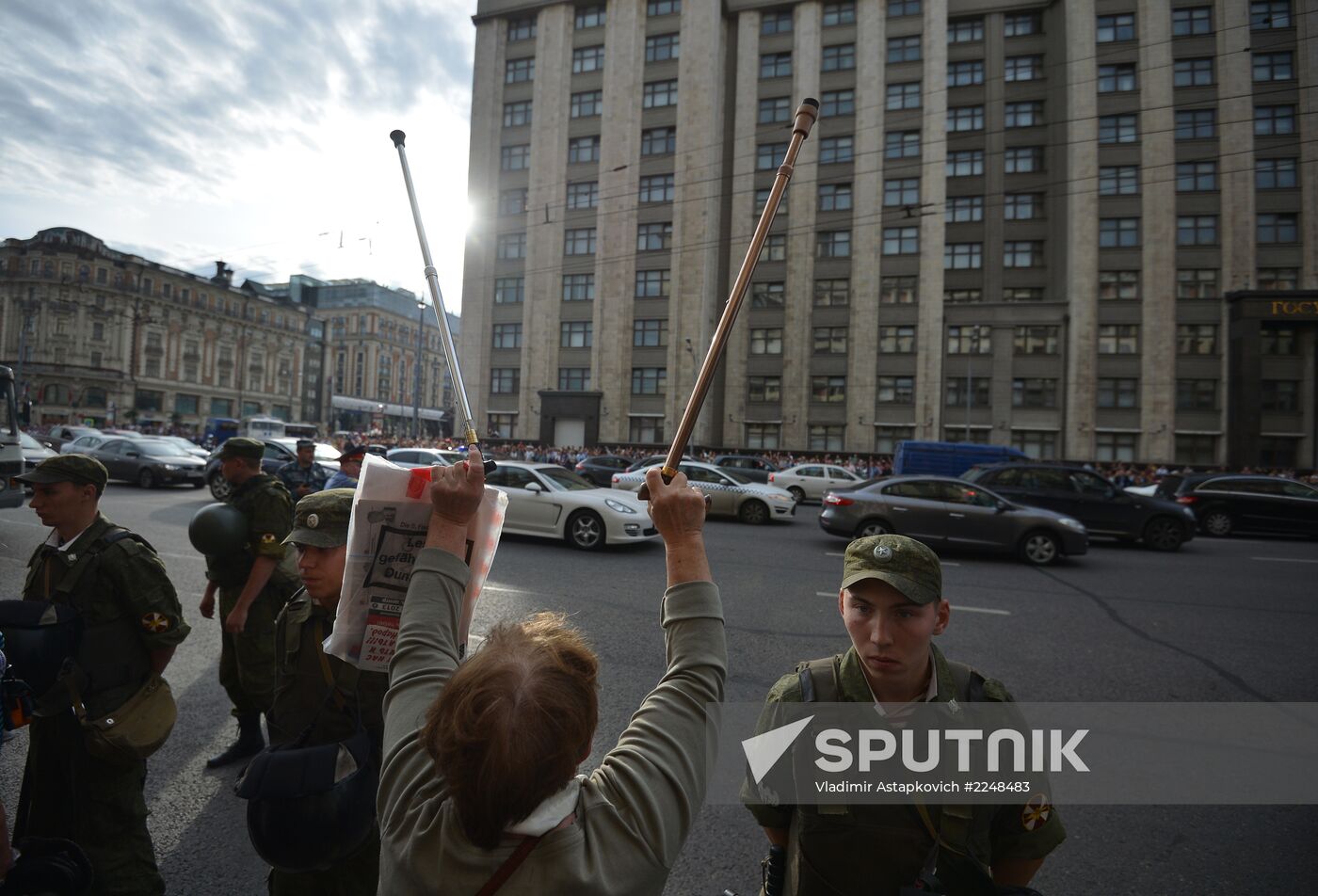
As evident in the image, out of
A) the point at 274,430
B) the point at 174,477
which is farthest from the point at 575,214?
the point at 174,477

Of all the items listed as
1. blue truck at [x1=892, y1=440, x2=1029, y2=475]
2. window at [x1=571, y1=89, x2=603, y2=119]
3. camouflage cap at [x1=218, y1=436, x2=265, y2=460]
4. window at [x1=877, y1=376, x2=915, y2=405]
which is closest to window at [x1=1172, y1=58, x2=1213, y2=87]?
window at [x1=877, y1=376, x2=915, y2=405]

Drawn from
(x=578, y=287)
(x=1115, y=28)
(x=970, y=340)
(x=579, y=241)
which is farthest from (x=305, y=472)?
(x=1115, y=28)

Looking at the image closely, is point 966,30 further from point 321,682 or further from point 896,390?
point 321,682

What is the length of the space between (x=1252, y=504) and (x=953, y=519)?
29.7 feet

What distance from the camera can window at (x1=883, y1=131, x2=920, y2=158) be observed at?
40125 millimetres

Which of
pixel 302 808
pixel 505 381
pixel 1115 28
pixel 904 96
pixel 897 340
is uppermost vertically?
pixel 1115 28

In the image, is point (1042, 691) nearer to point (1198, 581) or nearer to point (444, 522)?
point (444, 522)

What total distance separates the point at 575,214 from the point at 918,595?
151 feet

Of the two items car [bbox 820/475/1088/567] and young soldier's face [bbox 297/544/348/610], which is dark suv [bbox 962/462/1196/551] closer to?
car [bbox 820/475/1088/567]

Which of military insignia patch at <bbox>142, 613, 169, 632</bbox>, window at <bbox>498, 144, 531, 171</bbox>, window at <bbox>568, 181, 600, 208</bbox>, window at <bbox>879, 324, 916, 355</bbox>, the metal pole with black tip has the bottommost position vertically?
military insignia patch at <bbox>142, 613, 169, 632</bbox>

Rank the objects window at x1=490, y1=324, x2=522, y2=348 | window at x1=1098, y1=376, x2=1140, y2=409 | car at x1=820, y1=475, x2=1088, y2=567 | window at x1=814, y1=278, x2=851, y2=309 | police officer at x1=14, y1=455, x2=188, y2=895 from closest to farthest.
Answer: police officer at x1=14, y1=455, x2=188, y2=895 → car at x1=820, y1=475, x2=1088, y2=567 → window at x1=1098, y1=376, x2=1140, y2=409 → window at x1=814, y1=278, x2=851, y2=309 → window at x1=490, y1=324, x2=522, y2=348

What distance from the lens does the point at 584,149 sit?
44656 mm

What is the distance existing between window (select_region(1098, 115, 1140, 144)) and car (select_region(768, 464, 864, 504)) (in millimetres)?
31689

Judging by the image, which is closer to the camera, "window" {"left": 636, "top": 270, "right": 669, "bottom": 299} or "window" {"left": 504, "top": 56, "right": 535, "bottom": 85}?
"window" {"left": 636, "top": 270, "right": 669, "bottom": 299}
